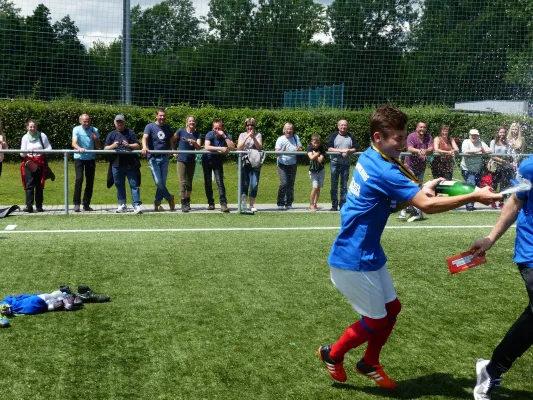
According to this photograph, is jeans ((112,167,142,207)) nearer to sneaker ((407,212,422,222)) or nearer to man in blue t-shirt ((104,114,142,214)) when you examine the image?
man in blue t-shirt ((104,114,142,214))

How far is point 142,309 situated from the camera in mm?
7062

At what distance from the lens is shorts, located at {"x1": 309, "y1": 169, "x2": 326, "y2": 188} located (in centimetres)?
1484

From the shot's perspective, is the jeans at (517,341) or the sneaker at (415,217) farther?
the sneaker at (415,217)

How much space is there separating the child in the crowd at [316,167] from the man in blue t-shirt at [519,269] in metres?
10.0

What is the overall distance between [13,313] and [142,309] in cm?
118

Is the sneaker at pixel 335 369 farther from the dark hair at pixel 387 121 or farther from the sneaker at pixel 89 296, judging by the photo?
the sneaker at pixel 89 296

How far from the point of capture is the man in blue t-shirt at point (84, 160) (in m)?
14.2

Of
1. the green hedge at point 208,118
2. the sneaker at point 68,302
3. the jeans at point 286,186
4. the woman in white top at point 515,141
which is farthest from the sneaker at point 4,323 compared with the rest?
the green hedge at point 208,118

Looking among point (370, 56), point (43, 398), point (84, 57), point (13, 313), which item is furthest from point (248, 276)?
point (370, 56)

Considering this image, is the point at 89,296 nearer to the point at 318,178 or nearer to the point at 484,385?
the point at 484,385

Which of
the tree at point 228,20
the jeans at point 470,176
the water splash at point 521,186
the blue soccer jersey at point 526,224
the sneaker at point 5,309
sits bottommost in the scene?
the sneaker at point 5,309

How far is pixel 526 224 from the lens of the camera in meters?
4.50

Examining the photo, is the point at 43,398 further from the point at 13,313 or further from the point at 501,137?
the point at 501,137

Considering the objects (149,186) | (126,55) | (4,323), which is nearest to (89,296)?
(4,323)
